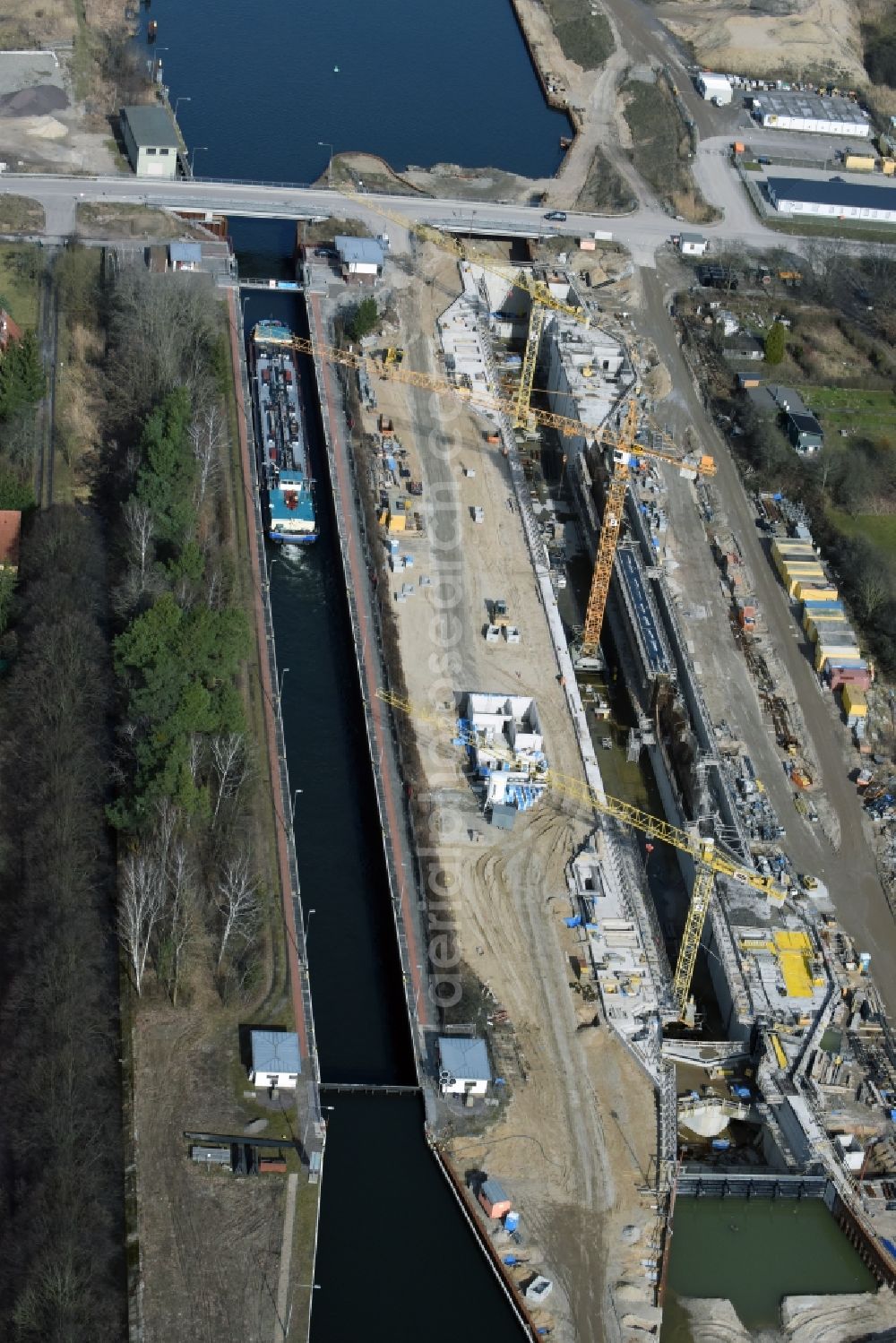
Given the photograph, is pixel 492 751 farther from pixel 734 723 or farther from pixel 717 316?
pixel 717 316

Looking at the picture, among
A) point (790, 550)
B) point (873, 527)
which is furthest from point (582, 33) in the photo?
point (790, 550)

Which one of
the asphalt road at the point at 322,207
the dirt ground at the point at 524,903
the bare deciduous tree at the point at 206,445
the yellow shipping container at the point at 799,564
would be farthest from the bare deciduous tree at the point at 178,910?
the asphalt road at the point at 322,207

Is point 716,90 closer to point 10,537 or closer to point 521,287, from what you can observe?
point 521,287

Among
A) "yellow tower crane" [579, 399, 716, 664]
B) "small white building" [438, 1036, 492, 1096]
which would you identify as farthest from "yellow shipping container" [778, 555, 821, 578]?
"small white building" [438, 1036, 492, 1096]

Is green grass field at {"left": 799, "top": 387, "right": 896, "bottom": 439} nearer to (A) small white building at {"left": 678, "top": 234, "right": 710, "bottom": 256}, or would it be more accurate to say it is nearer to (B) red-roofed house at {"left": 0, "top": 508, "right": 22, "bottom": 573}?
(A) small white building at {"left": 678, "top": 234, "right": 710, "bottom": 256}

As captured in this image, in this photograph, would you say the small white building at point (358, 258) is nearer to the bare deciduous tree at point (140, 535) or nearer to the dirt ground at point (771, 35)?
the bare deciduous tree at point (140, 535)

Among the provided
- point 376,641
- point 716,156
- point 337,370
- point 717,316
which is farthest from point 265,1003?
→ point 716,156
